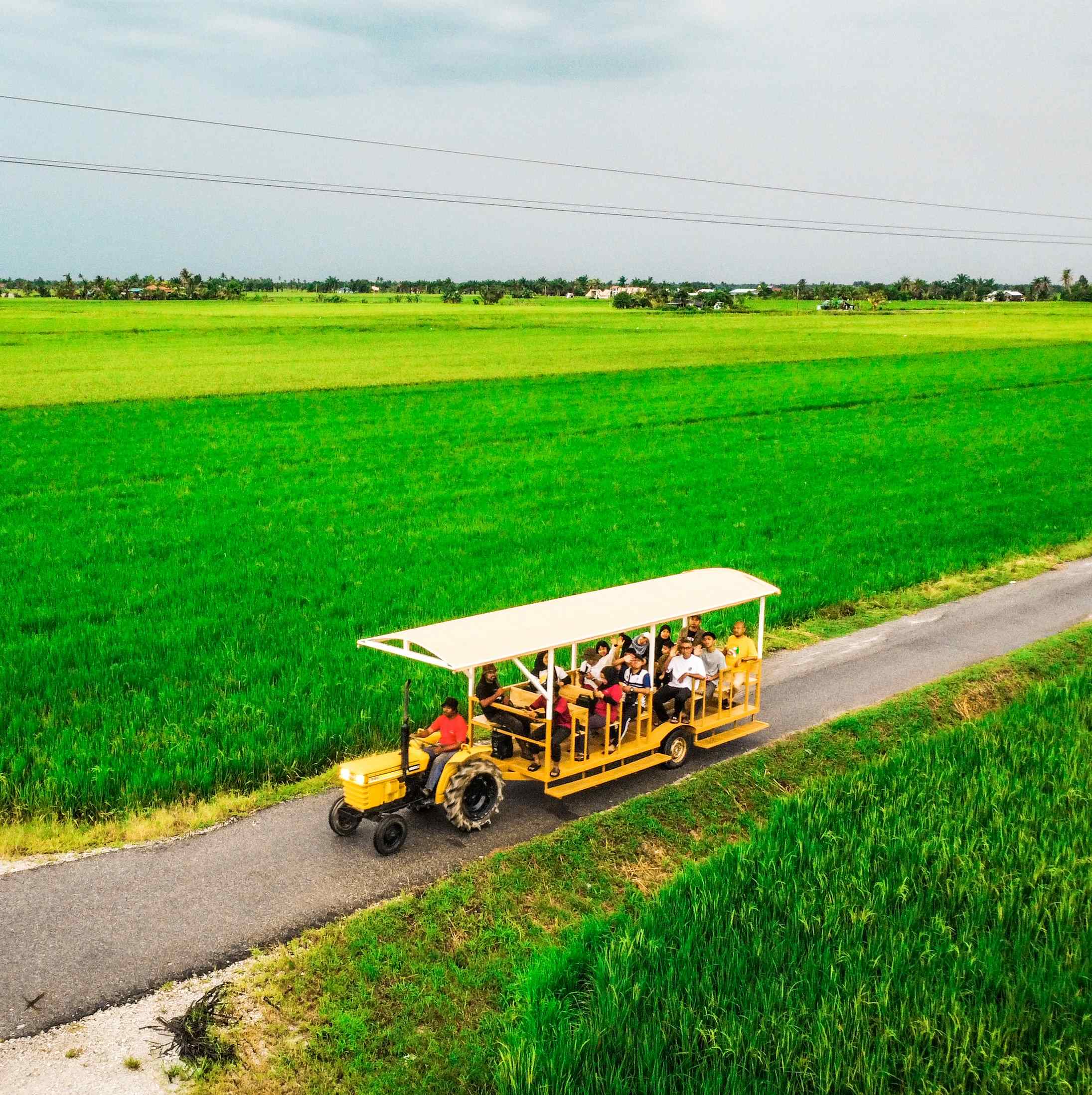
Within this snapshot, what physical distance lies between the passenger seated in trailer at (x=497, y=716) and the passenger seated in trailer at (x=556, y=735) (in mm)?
136

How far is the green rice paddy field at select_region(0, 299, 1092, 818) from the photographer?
13.0 m

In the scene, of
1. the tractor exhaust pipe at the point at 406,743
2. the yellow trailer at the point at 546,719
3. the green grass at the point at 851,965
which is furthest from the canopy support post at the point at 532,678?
the green grass at the point at 851,965

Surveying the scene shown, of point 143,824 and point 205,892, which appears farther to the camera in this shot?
point 143,824

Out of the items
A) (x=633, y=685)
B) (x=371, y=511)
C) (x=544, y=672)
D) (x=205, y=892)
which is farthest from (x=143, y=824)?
(x=371, y=511)

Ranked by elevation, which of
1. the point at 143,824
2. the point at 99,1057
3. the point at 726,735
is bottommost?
the point at 99,1057

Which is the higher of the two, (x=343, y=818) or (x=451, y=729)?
(x=451, y=729)

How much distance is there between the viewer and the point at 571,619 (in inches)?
465

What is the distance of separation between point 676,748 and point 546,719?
6.14ft

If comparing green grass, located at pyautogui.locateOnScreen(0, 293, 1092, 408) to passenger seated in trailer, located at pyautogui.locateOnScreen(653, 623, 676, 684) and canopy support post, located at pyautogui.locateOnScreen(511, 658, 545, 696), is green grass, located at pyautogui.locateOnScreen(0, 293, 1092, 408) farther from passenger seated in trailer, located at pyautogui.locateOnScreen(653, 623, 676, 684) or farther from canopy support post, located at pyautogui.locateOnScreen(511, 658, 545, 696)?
canopy support post, located at pyautogui.locateOnScreen(511, 658, 545, 696)

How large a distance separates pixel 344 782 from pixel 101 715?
165 inches

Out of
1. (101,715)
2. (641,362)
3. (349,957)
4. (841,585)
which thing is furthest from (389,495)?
(641,362)

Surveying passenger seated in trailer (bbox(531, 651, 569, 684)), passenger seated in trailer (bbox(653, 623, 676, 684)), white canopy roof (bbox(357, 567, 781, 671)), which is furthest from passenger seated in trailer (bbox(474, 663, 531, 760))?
passenger seated in trailer (bbox(653, 623, 676, 684))

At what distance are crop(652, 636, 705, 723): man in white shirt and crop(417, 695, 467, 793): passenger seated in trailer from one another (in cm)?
255

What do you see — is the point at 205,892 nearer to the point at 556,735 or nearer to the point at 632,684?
the point at 556,735
